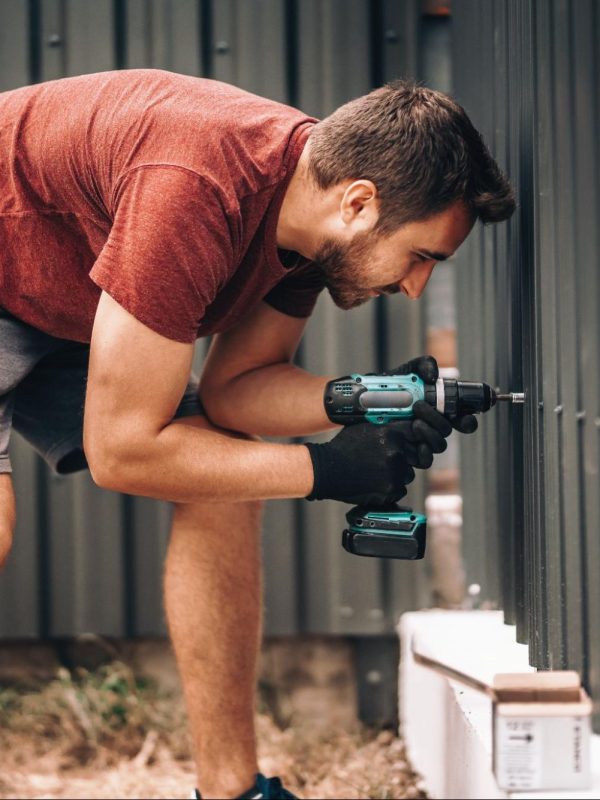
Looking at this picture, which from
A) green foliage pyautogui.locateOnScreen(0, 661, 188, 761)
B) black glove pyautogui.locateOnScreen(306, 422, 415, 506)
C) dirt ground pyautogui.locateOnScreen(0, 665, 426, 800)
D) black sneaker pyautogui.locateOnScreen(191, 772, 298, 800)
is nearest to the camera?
black glove pyautogui.locateOnScreen(306, 422, 415, 506)

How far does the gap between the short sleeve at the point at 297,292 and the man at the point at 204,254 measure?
0.19ft

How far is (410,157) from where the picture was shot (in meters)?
2.12

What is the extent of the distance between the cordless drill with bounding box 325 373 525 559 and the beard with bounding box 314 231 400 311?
208 millimetres

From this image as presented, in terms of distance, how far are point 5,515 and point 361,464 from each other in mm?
821

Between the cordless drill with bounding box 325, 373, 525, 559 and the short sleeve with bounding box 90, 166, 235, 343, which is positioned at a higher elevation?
the short sleeve with bounding box 90, 166, 235, 343

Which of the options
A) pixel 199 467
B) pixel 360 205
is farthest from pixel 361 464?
pixel 360 205

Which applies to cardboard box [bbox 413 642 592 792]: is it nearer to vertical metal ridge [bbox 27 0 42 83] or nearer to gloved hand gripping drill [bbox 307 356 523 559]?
gloved hand gripping drill [bbox 307 356 523 559]

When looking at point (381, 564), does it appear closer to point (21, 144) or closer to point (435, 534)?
point (435, 534)

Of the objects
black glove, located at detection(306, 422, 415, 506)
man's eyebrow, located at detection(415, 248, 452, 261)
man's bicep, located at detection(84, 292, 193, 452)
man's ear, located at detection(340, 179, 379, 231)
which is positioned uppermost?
man's ear, located at detection(340, 179, 379, 231)

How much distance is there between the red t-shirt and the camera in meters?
1.97

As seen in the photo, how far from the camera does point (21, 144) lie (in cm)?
221

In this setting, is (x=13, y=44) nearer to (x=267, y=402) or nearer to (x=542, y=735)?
(x=267, y=402)

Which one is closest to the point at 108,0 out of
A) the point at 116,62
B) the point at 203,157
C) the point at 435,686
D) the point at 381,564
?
the point at 116,62

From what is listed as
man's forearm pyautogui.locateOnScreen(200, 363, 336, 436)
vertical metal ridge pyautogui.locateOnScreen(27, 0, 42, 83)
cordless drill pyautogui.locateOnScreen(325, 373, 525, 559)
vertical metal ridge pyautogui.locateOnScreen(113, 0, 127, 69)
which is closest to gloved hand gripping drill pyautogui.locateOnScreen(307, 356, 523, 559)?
cordless drill pyautogui.locateOnScreen(325, 373, 525, 559)
